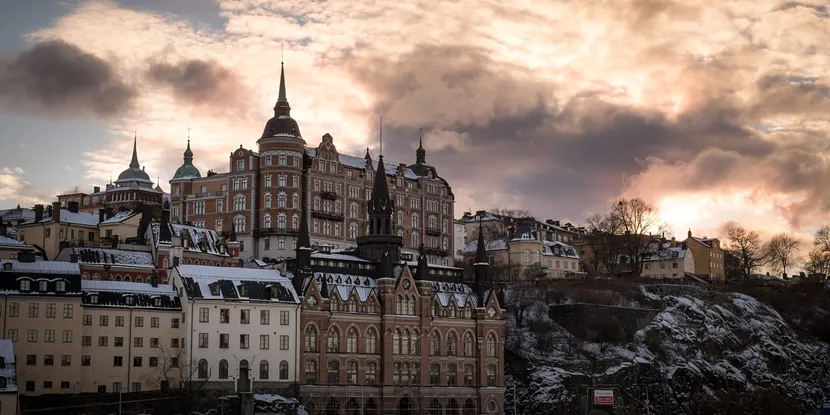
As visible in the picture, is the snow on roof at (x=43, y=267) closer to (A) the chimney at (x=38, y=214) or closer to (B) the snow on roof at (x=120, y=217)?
(B) the snow on roof at (x=120, y=217)

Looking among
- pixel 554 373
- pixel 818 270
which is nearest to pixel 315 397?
pixel 554 373

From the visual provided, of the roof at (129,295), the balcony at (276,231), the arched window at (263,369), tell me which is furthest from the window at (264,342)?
the balcony at (276,231)

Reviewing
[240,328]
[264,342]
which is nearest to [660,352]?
[264,342]

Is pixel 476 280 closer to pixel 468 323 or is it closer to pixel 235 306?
pixel 468 323

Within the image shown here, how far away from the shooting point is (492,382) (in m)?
125

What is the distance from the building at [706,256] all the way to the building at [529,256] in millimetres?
22696

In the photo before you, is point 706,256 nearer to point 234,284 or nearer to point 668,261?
point 668,261

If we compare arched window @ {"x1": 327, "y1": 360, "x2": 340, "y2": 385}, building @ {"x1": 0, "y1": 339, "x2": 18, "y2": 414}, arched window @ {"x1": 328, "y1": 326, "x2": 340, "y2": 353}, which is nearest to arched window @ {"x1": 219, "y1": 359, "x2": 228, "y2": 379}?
arched window @ {"x1": 327, "y1": 360, "x2": 340, "y2": 385}

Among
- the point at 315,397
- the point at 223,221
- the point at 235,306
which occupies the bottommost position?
the point at 315,397

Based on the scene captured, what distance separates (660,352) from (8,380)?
3081 inches

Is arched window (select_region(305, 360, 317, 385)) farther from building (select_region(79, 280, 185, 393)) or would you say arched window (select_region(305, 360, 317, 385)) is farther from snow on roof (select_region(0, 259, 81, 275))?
snow on roof (select_region(0, 259, 81, 275))

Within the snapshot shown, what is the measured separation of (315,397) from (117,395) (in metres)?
19.8

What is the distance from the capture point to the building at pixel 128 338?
10256 cm

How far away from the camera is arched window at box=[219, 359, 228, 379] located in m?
107
